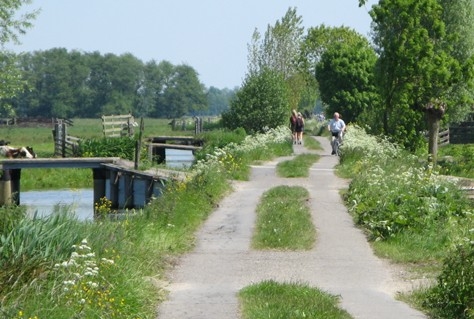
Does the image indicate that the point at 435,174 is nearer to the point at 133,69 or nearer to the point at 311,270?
the point at 311,270

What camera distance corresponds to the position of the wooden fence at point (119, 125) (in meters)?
66.6

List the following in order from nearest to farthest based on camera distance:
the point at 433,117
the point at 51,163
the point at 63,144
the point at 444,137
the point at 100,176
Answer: the point at 433,117 → the point at 51,163 → the point at 100,176 → the point at 63,144 → the point at 444,137

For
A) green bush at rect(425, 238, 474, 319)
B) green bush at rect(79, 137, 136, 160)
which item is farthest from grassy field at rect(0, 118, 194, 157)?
green bush at rect(425, 238, 474, 319)

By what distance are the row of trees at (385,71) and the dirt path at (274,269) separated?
68.6ft

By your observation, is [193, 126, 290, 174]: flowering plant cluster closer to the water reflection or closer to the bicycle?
the bicycle

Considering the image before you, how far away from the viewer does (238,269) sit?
651 inches

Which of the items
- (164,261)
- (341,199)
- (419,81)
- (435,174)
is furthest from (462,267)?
(419,81)

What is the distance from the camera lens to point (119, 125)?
227ft

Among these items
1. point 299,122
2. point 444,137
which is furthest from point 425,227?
point 444,137

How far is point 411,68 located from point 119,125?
28.3m

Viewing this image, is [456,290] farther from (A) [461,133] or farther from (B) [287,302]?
(A) [461,133]

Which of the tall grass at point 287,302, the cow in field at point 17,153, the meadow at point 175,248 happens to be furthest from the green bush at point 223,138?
the tall grass at point 287,302

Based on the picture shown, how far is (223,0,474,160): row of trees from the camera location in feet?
145

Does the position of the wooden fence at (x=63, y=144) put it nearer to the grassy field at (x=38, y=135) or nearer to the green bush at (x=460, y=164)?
the grassy field at (x=38, y=135)
